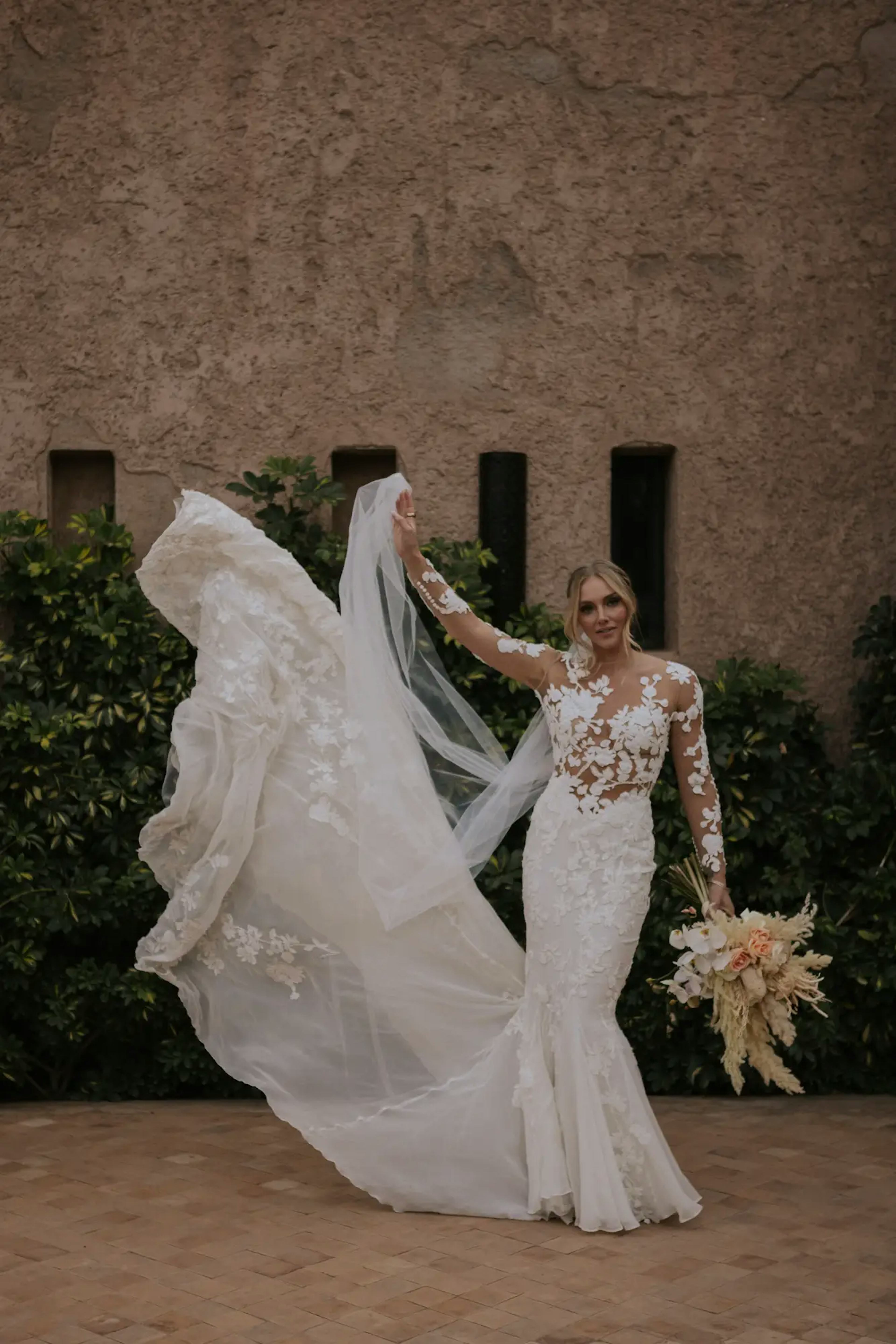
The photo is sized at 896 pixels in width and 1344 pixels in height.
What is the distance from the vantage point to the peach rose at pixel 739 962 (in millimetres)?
4348

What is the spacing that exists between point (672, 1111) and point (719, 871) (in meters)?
1.74

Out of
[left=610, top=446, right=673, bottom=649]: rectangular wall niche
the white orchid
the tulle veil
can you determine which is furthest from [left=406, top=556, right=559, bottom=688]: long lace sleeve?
[left=610, top=446, right=673, bottom=649]: rectangular wall niche

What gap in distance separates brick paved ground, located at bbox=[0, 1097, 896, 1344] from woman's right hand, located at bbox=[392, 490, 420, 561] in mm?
2092

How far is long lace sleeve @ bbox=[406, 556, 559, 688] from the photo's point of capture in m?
4.83

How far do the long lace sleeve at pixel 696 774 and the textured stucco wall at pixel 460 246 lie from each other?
6.59ft

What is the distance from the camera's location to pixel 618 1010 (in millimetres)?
6234

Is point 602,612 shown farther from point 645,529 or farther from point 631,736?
point 645,529

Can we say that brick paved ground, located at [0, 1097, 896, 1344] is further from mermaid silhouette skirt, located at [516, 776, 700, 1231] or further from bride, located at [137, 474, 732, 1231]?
bride, located at [137, 474, 732, 1231]

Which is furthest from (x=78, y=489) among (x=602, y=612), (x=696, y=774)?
(x=696, y=774)

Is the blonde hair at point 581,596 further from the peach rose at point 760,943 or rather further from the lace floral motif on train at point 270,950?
the lace floral motif on train at point 270,950

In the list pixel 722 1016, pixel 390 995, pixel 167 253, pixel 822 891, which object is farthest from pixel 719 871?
pixel 167 253

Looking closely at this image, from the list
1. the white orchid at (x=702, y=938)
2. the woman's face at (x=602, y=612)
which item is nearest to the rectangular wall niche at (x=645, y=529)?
the woman's face at (x=602, y=612)

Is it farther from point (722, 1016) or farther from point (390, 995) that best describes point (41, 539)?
point (722, 1016)

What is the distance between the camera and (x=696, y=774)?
4.73 m
